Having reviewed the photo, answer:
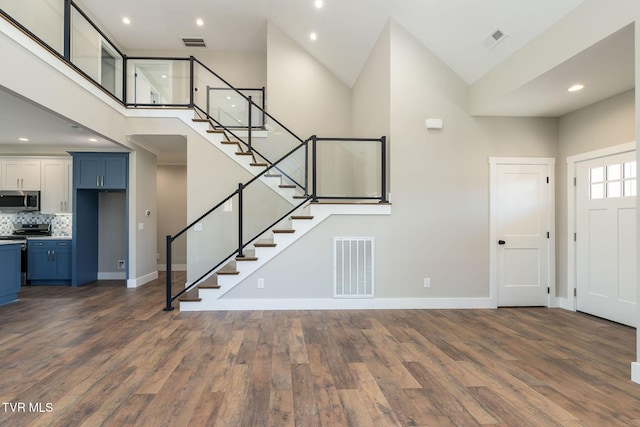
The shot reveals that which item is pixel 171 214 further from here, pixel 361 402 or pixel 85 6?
pixel 361 402

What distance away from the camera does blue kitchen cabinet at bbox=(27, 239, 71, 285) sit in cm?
658

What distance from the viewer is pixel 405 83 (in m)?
4.95

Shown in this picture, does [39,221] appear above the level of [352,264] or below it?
above

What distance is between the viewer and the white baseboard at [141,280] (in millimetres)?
6535

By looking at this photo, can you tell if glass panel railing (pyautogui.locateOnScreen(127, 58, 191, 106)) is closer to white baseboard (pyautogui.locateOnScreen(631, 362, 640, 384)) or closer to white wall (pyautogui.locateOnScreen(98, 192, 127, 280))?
white wall (pyautogui.locateOnScreen(98, 192, 127, 280))

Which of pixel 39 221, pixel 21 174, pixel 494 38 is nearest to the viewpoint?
pixel 494 38

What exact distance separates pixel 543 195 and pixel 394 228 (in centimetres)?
237

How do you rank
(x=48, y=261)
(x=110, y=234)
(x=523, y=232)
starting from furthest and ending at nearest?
1. (x=110, y=234)
2. (x=48, y=261)
3. (x=523, y=232)

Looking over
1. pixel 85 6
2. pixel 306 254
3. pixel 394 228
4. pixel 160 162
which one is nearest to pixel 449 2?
pixel 394 228

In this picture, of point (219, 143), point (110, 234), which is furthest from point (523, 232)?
point (110, 234)

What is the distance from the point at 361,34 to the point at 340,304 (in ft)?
14.4

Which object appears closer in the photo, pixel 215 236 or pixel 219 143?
pixel 215 236

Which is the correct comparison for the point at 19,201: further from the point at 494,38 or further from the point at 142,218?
the point at 494,38

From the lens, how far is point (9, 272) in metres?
5.13
